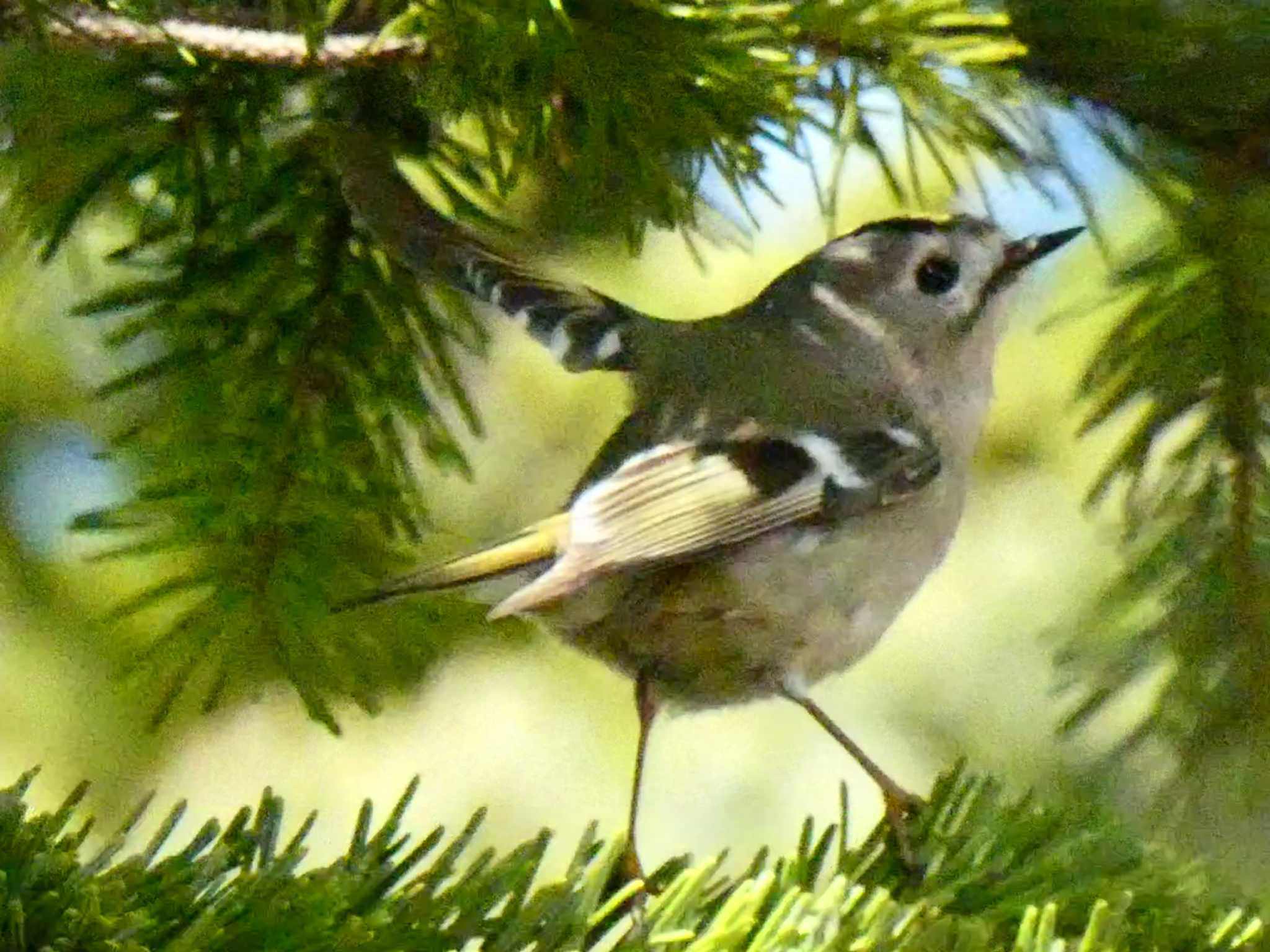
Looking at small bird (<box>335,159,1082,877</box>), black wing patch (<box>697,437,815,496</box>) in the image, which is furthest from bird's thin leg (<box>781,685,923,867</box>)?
black wing patch (<box>697,437,815,496</box>)

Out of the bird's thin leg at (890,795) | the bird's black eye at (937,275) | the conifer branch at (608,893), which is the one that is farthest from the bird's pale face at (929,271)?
the conifer branch at (608,893)

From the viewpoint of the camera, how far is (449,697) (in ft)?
4.62

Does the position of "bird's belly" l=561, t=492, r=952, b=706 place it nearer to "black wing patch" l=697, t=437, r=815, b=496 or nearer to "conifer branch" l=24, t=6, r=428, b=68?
"black wing patch" l=697, t=437, r=815, b=496

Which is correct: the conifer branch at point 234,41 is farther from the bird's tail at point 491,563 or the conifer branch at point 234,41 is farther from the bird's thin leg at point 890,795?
the bird's thin leg at point 890,795

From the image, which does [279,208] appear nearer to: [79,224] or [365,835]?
[79,224]

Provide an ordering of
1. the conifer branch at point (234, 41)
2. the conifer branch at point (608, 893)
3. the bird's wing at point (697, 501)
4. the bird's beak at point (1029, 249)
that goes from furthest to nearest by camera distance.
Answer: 1. the bird's beak at point (1029, 249)
2. the bird's wing at point (697, 501)
3. the conifer branch at point (234, 41)
4. the conifer branch at point (608, 893)

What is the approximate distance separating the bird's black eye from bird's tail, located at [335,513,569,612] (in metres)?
0.34

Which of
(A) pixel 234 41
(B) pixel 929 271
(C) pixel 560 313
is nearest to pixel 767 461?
(C) pixel 560 313

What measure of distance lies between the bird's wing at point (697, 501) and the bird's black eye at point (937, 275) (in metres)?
0.13

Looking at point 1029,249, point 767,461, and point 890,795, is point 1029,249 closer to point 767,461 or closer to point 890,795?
point 767,461

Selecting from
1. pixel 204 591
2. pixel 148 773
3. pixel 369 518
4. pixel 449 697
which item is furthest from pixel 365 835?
pixel 449 697

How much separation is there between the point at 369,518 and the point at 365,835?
0.85ft

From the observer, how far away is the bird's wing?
0.66 meters

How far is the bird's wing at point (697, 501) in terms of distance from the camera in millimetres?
660
